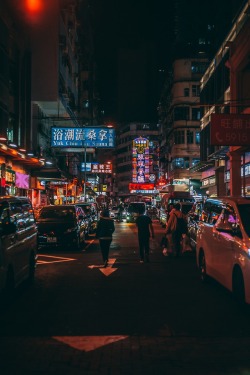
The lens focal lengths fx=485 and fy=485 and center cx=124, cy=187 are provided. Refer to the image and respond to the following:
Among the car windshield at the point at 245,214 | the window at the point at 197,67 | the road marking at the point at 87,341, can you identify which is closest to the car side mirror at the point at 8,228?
the road marking at the point at 87,341

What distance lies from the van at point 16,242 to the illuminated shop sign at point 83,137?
2033cm

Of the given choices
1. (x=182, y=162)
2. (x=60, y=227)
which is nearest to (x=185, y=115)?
(x=182, y=162)

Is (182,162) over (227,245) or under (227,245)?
over

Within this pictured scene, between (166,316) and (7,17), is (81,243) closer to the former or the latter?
(166,316)

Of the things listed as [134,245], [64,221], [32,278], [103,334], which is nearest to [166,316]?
[103,334]

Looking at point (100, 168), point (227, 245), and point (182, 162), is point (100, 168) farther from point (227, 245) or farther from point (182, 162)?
point (227, 245)

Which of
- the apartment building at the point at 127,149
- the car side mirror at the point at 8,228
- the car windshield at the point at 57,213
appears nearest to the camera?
the car side mirror at the point at 8,228

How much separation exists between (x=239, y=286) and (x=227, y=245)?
2.96 feet

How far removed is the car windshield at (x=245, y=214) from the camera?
28.6ft

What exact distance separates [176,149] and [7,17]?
43595mm

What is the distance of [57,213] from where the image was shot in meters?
20.1

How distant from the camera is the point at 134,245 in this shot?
70.7 feet

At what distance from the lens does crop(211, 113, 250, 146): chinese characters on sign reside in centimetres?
2117

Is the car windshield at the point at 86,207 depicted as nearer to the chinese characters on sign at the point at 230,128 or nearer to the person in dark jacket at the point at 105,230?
the chinese characters on sign at the point at 230,128
